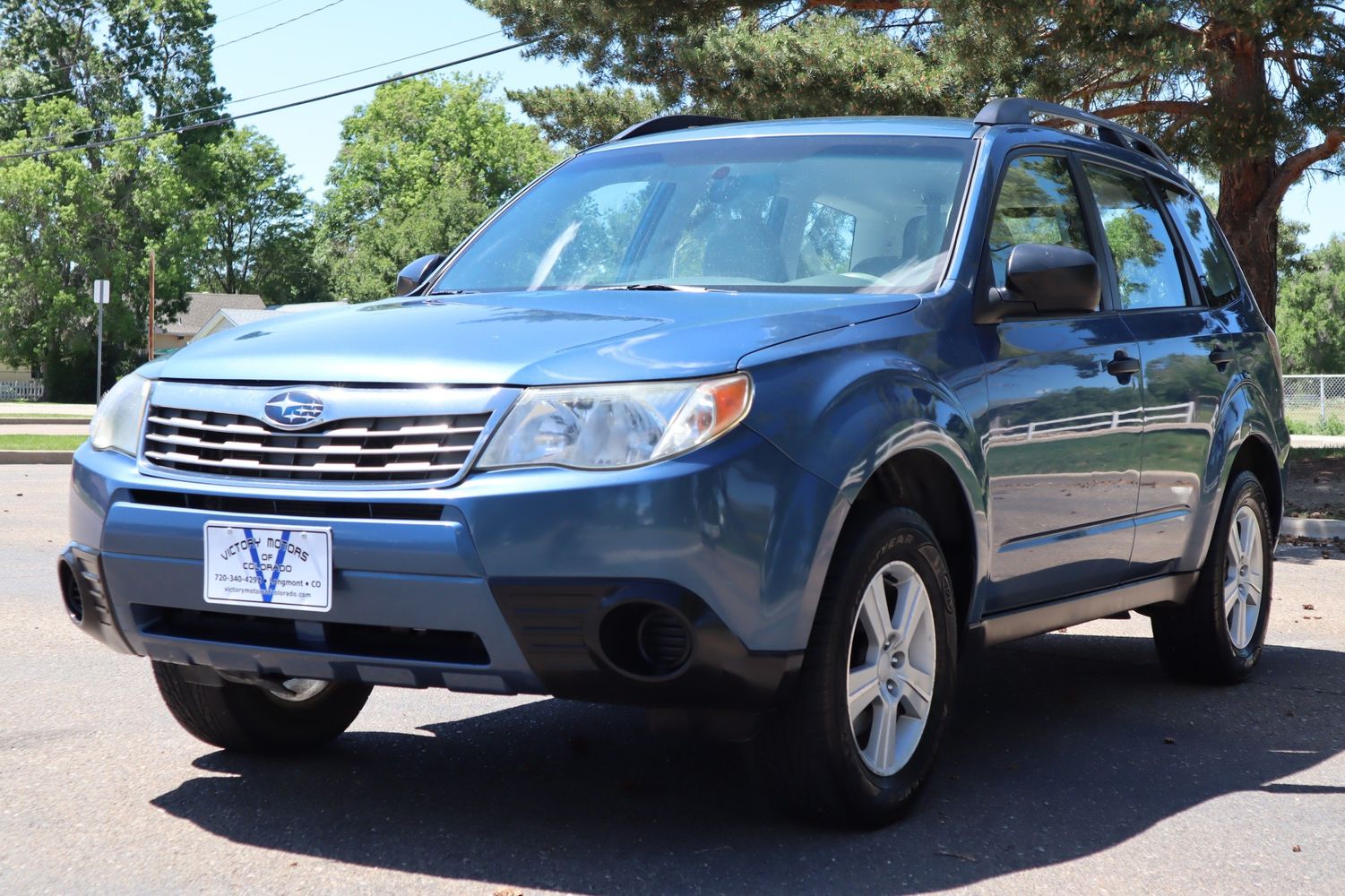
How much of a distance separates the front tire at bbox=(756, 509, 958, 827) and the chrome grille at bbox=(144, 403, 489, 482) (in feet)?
3.03

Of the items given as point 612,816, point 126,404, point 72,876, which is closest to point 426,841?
point 612,816

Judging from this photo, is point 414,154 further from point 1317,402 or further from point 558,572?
point 558,572

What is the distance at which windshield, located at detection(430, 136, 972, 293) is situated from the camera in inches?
180

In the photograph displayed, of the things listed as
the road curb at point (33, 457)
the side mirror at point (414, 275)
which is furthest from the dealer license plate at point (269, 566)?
the road curb at point (33, 457)

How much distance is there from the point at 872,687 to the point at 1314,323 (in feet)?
291

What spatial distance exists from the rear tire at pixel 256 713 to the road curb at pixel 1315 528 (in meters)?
9.70

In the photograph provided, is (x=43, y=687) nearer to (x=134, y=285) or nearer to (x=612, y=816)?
(x=612, y=816)

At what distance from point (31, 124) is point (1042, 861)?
220 ft

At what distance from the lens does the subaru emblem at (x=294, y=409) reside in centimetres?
356

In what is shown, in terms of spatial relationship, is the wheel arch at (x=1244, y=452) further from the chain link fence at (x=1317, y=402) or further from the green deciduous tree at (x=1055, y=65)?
the chain link fence at (x=1317, y=402)

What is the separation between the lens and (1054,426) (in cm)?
466

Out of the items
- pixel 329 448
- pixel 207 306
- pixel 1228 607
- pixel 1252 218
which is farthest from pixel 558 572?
pixel 207 306

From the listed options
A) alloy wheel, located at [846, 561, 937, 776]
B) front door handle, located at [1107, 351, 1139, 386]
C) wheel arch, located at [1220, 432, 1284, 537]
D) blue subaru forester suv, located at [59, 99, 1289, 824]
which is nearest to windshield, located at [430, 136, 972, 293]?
blue subaru forester suv, located at [59, 99, 1289, 824]

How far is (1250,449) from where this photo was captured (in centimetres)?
626
